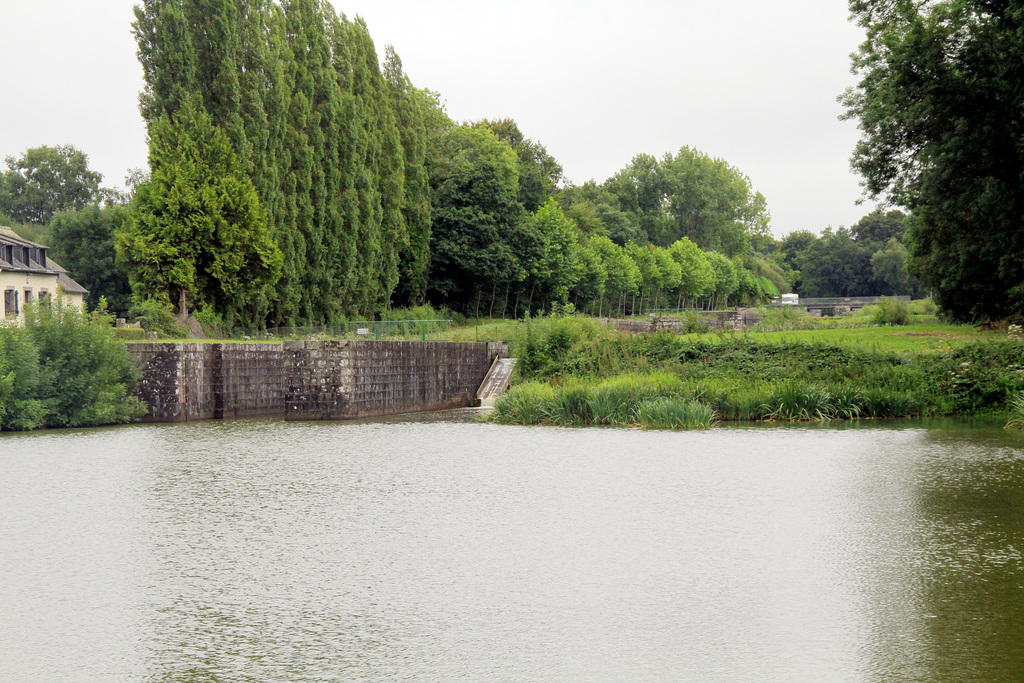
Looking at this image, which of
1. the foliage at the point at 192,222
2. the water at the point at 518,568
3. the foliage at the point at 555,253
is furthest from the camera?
the foliage at the point at 555,253

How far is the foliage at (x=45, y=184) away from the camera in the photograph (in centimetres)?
8300


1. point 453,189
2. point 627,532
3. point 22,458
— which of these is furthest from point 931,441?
point 453,189

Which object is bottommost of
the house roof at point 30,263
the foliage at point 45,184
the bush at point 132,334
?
the bush at point 132,334

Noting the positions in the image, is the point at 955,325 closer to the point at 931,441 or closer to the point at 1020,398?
the point at 1020,398

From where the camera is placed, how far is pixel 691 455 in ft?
51.0

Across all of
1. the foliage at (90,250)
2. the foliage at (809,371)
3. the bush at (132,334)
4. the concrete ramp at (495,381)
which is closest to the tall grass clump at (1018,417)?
the foliage at (809,371)

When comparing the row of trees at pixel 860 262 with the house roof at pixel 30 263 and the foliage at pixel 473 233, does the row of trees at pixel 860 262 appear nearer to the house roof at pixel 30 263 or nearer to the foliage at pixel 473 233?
the foliage at pixel 473 233

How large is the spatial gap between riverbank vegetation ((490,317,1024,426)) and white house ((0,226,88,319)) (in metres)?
31.6

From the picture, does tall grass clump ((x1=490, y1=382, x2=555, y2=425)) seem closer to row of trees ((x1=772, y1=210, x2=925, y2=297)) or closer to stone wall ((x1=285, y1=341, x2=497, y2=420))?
stone wall ((x1=285, y1=341, x2=497, y2=420))

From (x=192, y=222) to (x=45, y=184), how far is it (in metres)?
59.1

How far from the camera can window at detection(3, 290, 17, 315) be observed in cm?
4731

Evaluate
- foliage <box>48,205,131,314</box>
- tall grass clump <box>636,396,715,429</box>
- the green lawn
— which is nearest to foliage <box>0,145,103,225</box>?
foliage <box>48,205,131,314</box>

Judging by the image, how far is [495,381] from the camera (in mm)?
31594

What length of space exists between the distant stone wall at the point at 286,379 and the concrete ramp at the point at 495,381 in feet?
8.58
